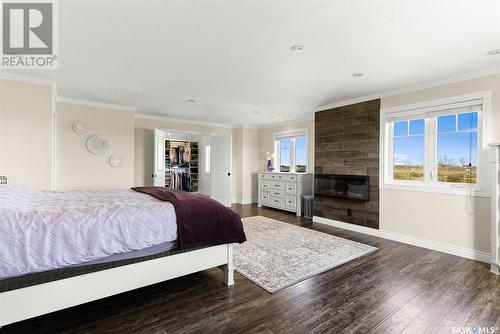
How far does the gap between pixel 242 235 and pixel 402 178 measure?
120 inches

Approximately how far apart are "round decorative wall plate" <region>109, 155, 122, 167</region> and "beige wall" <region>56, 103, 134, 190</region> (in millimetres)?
57

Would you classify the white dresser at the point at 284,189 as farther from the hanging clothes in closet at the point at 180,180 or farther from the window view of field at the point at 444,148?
the hanging clothes in closet at the point at 180,180

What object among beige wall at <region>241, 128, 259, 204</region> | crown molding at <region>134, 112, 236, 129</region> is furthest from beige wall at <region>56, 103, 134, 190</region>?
A: beige wall at <region>241, 128, 259, 204</region>

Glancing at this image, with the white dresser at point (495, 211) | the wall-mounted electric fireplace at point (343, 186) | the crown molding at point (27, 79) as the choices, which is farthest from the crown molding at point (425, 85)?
the crown molding at point (27, 79)

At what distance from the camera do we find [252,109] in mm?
5250

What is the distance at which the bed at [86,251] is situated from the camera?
156 cm

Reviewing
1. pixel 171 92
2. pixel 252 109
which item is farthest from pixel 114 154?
pixel 252 109

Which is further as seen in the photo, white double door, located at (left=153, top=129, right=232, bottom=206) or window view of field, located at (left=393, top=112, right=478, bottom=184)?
white double door, located at (left=153, top=129, right=232, bottom=206)

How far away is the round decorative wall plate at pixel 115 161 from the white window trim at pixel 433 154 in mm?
4958

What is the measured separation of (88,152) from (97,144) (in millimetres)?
218

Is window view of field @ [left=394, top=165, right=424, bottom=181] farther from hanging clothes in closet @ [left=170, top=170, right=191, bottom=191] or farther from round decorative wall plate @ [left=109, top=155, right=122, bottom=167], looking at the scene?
hanging clothes in closet @ [left=170, top=170, right=191, bottom=191]

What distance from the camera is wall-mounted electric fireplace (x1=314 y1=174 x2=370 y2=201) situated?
4281mm

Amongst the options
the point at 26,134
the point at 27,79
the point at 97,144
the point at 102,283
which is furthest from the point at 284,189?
the point at 27,79

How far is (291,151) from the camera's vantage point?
6645mm
